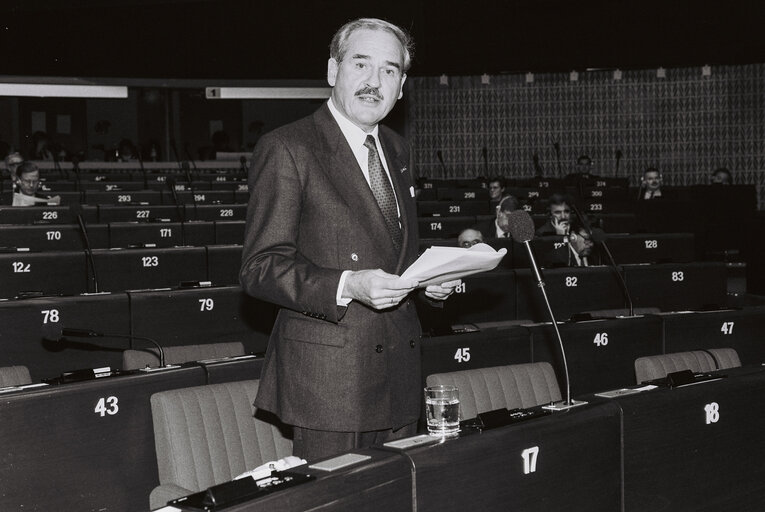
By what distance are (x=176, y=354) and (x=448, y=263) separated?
2.41m

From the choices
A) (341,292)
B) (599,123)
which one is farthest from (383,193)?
(599,123)

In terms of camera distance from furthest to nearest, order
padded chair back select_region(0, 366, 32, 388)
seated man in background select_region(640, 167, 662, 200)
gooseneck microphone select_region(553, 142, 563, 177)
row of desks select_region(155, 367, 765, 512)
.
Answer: gooseneck microphone select_region(553, 142, 563, 177) → seated man in background select_region(640, 167, 662, 200) → padded chair back select_region(0, 366, 32, 388) → row of desks select_region(155, 367, 765, 512)

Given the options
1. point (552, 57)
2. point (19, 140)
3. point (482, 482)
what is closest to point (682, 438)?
point (482, 482)

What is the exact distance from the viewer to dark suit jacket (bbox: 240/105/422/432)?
2004 mm

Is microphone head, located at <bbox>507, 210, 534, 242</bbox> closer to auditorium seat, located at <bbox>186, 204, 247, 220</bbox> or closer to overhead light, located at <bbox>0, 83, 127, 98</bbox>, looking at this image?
auditorium seat, located at <bbox>186, 204, 247, 220</bbox>

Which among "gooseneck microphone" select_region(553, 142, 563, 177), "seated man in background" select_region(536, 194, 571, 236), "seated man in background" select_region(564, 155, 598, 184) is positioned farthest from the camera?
"gooseneck microphone" select_region(553, 142, 563, 177)

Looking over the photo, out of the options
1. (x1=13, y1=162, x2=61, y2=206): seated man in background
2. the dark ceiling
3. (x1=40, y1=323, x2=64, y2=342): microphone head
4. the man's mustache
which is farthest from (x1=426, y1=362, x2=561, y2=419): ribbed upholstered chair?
the dark ceiling

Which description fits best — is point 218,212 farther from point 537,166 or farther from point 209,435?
point 209,435

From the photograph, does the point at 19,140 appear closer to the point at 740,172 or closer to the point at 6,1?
the point at 6,1

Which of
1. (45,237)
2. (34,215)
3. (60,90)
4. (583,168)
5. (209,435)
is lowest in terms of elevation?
(209,435)

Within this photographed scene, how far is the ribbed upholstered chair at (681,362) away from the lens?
10.9ft

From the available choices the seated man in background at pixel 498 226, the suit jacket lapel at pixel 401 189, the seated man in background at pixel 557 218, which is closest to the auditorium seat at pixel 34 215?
the seated man in background at pixel 498 226

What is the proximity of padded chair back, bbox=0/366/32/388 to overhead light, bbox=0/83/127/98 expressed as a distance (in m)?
12.9

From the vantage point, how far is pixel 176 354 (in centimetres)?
405
